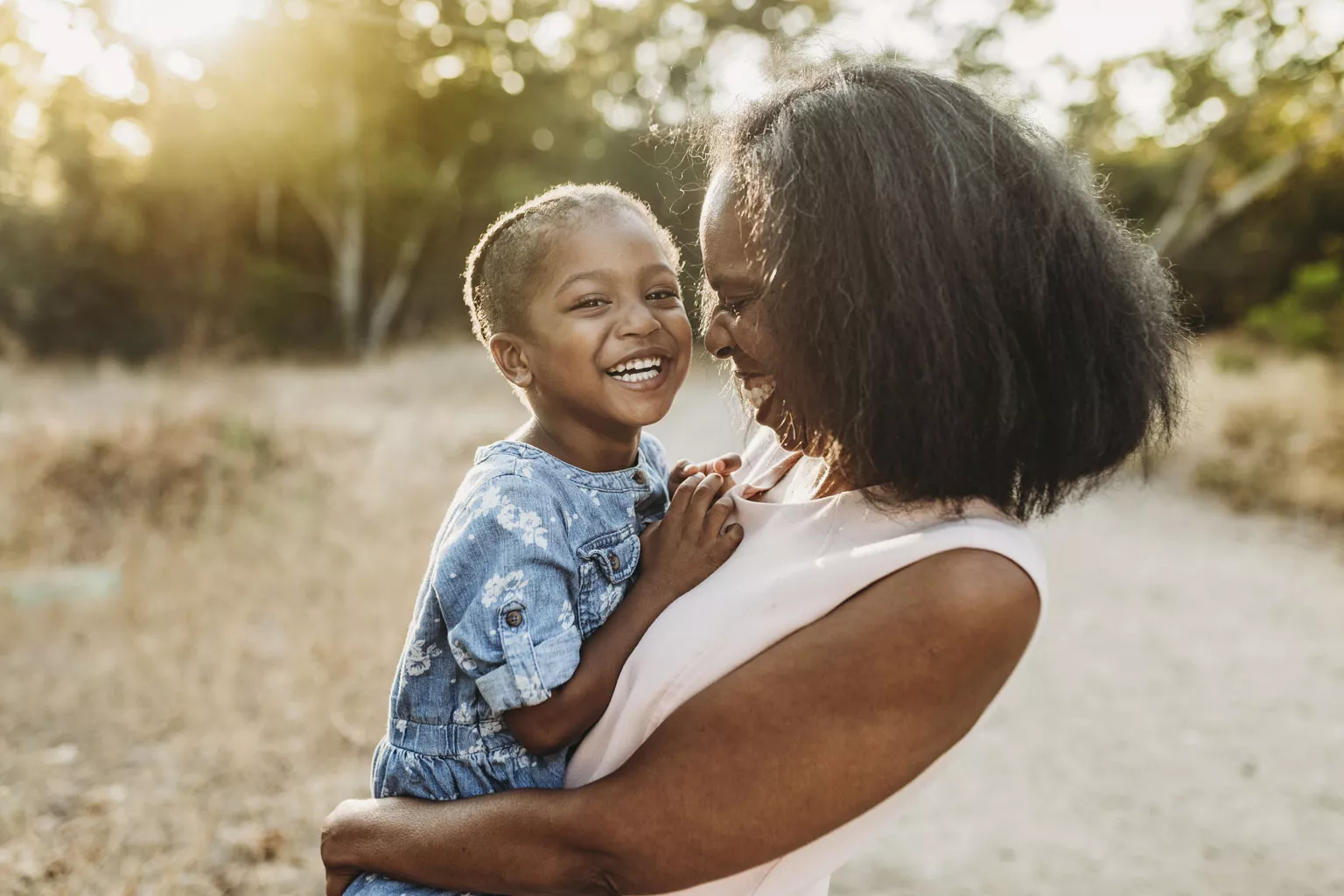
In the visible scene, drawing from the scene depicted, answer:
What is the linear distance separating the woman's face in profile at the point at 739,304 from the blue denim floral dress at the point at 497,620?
1.11ft

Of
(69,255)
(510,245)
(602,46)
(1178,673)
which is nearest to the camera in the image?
(510,245)

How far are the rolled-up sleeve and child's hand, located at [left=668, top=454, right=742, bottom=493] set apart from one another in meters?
0.39

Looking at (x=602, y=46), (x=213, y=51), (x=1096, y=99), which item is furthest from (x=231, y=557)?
(x=1096, y=99)

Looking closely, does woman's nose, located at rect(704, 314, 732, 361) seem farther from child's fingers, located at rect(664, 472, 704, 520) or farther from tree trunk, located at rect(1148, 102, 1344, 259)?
tree trunk, located at rect(1148, 102, 1344, 259)

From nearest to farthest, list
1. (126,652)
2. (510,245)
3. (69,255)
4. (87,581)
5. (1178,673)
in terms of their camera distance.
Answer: (510,245), (126,652), (87,581), (1178,673), (69,255)

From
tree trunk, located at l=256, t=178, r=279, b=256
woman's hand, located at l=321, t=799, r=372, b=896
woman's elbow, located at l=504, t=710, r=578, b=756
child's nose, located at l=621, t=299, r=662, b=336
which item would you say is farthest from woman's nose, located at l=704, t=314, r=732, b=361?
tree trunk, located at l=256, t=178, r=279, b=256

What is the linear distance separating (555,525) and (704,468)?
41 centimetres

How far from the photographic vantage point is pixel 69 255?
21.8 meters

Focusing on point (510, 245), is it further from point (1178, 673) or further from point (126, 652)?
point (1178, 673)

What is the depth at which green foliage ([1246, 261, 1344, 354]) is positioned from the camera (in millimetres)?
14117

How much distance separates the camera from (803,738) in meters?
1.34

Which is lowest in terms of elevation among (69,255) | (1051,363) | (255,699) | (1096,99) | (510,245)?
(255,699)

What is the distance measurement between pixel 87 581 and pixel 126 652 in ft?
3.13

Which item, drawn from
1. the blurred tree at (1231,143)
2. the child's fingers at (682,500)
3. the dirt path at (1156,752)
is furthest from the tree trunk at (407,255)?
the child's fingers at (682,500)
